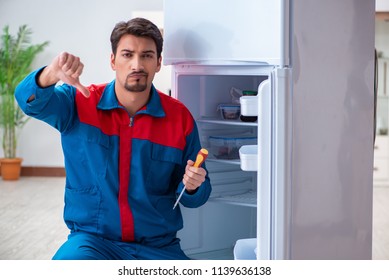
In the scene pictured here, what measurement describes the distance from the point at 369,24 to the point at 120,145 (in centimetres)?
112

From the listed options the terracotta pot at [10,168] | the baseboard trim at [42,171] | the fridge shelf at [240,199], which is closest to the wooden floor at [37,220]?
the terracotta pot at [10,168]

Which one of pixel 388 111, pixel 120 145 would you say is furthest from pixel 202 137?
pixel 388 111

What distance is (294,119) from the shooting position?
2.40 m

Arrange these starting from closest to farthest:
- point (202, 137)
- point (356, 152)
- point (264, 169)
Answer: point (264, 169)
point (356, 152)
point (202, 137)

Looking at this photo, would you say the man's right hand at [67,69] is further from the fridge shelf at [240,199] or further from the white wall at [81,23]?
the white wall at [81,23]

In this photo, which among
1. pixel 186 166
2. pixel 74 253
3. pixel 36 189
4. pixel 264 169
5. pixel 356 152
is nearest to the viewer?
Result: pixel 264 169

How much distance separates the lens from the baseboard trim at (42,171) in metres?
8.16

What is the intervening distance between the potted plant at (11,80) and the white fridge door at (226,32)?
524cm

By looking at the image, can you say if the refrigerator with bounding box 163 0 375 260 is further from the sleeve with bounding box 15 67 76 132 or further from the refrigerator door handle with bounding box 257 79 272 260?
the sleeve with bounding box 15 67 76 132

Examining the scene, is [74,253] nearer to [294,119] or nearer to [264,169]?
[264,169]

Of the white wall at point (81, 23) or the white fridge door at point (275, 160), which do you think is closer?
the white fridge door at point (275, 160)

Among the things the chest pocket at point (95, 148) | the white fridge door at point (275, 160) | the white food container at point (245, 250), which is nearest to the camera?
the white fridge door at point (275, 160)

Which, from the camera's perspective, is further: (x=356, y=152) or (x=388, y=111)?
(x=388, y=111)
